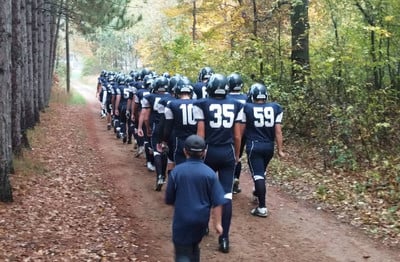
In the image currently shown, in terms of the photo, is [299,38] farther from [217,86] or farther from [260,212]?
[217,86]

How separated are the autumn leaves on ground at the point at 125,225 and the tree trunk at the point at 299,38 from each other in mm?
5671

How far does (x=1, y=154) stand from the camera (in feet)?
29.2

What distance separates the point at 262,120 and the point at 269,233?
6.34 feet

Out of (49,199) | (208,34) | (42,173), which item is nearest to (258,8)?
(208,34)

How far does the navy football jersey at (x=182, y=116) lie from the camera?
8.58 meters

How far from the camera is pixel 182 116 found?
8648mm

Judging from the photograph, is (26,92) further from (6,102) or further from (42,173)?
(6,102)

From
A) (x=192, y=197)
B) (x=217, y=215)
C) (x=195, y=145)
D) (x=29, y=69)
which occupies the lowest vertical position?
(x=217, y=215)

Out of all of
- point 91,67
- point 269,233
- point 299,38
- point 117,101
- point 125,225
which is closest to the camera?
point 269,233

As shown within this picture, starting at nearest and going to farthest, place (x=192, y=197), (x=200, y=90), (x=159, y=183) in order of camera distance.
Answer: (x=192, y=197)
(x=200, y=90)
(x=159, y=183)

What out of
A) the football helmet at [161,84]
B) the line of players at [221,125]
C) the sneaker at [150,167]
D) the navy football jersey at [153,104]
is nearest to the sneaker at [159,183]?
the line of players at [221,125]

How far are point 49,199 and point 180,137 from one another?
120 inches

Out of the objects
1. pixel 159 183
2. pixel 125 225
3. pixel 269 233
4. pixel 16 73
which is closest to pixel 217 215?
pixel 269 233

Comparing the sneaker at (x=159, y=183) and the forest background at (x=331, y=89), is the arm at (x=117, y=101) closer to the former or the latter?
the forest background at (x=331, y=89)
